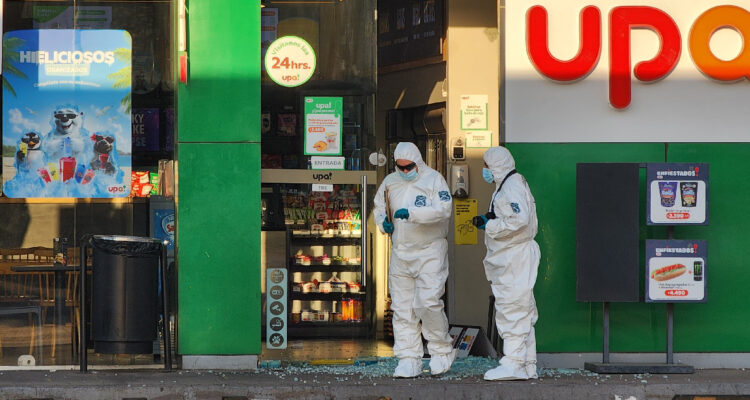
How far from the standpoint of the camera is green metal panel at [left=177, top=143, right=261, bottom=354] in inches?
373

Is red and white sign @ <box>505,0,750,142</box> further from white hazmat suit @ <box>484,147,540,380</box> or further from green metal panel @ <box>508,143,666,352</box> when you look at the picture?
white hazmat suit @ <box>484,147,540,380</box>

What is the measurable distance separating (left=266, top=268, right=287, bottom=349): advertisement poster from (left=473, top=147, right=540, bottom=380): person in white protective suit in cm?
178

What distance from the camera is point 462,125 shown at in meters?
11.4

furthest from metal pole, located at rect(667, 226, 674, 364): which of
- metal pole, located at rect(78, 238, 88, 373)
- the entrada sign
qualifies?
metal pole, located at rect(78, 238, 88, 373)

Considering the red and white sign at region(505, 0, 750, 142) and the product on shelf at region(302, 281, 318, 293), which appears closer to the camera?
the red and white sign at region(505, 0, 750, 142)

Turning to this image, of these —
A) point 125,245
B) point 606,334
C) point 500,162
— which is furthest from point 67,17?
point 606,334

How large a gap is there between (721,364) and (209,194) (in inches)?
175

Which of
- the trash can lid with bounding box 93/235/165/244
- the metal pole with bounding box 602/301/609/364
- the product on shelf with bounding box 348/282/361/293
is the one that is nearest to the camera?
the trash can lid with bounding box 93/235/165/244

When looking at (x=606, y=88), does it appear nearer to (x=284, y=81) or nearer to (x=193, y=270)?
(x=284, y=81)

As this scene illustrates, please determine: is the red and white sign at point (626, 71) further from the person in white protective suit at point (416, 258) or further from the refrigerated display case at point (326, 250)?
the refrigerated display case at point (326, 250)

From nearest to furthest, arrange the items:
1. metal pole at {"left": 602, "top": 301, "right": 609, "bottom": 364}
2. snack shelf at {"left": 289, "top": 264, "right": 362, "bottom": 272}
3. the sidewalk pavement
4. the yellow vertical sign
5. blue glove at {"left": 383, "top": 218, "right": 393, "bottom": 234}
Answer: the sidewalk pavement, blue glove at {"left": 383, "top": 218, "right": 393, "bottom": 234}, metal pole at {"left": 602, "top": 301, "right": 609, "bottom": 364}, snack shelf at {"left": 289, "top": 264, "right": 362, "bottom": 272}, the yellow vertical sign

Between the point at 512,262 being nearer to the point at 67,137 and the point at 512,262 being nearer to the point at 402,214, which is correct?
the point at 402,214

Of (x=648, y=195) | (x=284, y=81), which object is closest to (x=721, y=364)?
(x=648, y=195)

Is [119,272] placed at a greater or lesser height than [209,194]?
lesser
